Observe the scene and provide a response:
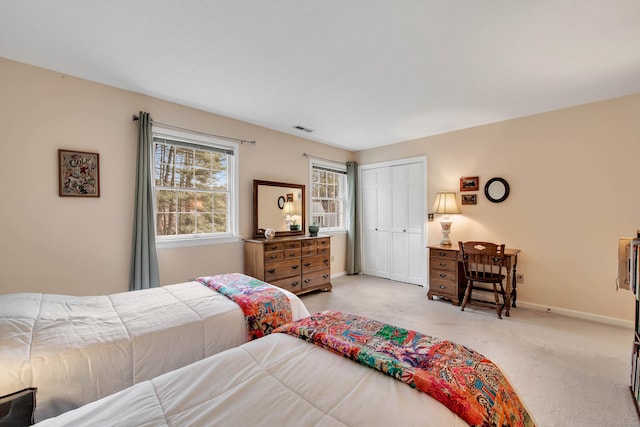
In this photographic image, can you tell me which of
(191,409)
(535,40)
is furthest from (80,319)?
(535,40)

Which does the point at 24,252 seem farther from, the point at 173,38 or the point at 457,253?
the point at 457,253

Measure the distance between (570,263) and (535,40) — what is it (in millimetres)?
2764

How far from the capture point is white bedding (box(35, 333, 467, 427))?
817 mm

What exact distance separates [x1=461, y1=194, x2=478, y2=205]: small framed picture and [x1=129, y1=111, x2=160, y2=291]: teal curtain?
13.9ft

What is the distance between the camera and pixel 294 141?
4.57 meters

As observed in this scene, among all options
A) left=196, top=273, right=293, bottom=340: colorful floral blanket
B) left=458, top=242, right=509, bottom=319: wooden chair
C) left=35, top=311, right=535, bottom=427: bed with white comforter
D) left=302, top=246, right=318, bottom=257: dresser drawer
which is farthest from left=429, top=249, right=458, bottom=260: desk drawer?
left=35, top=311, right=535, bottom=427: bed with white comforter

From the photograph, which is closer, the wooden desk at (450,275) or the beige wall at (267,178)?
the beige wall at (267,178)

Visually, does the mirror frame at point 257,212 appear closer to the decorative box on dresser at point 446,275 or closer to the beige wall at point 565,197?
the decorative box on dresser at point 446,275

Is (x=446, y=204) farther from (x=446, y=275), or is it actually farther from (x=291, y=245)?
(x=291, y=245)

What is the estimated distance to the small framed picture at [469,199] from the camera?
4.12 meters

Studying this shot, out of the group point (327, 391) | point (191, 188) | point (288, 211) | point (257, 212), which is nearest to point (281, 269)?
point (257, 212)

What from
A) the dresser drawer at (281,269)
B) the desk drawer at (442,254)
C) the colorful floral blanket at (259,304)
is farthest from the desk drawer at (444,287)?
the colorful floral blanket at (259,304)

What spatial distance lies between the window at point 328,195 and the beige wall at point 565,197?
226 cm

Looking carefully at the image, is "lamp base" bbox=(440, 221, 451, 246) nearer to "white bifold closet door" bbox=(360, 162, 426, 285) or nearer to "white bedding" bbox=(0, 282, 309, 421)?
"white bifold closet door" bbox=(360, 162, 426, 285)
